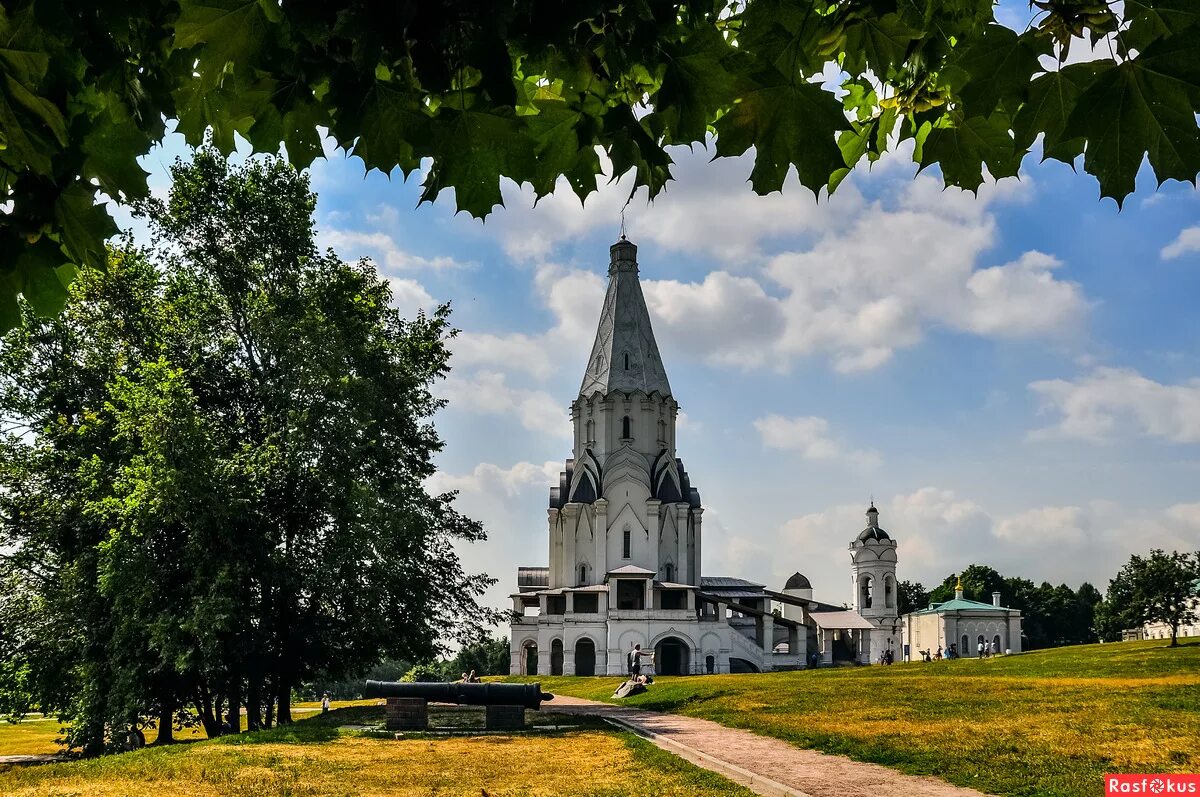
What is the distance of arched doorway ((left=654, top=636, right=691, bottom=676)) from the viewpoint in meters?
59.5

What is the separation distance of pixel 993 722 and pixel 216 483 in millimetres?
15531

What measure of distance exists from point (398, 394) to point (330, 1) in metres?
22.2

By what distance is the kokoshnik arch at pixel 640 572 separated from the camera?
59875 millimetres

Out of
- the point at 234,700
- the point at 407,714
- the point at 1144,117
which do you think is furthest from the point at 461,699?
the point at 1144,117

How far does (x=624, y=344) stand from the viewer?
70.6 meters

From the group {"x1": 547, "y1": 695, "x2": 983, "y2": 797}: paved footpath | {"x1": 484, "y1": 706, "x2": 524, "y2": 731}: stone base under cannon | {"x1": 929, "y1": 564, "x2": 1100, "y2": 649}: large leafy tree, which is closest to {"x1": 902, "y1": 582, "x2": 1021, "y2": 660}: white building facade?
{"x1": 929, "y1": 564, "x2": 1100, "y2": 649}: large leafy tree

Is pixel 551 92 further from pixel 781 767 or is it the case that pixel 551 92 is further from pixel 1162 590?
pixel 1162 590

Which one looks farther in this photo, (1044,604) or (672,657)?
(1044,604)

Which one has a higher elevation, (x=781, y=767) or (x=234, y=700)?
(x=781, y=767)

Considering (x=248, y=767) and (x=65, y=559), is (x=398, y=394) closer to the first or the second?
(x=65, y=559)

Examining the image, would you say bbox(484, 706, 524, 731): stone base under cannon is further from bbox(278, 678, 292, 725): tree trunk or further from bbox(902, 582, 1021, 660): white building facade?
bbox(902, 582, 1021, 660): white building facade

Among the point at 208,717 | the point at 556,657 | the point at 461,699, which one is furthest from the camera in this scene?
the point at 556,657

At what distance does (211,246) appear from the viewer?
24.9m

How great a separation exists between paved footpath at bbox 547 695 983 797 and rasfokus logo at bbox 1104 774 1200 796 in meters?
1.20
